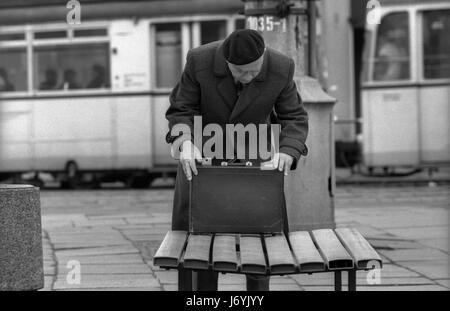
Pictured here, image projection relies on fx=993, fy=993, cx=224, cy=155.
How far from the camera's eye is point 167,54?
56.1ft

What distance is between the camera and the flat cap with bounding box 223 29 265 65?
462 cm

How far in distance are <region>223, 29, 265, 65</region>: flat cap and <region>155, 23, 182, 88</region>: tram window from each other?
12.3m

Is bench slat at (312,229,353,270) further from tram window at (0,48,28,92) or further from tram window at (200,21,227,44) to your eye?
tram window at (0,48,28,92)

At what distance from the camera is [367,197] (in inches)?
591

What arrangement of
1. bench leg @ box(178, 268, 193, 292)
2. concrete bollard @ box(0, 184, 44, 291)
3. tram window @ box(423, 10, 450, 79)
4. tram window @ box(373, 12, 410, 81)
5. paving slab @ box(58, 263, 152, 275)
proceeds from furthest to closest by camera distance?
1. tram window @ box(373, 12, 410, 81)
2. tram window @ box(423, 10, 450, 79)
3. paving slab @ box(58, 263, 152, 275)
4. concrete bollard @ box(0, 184, 44, 291)
5. bench leg @ box(178, 268, 193, 292)

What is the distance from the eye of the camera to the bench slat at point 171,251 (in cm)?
428

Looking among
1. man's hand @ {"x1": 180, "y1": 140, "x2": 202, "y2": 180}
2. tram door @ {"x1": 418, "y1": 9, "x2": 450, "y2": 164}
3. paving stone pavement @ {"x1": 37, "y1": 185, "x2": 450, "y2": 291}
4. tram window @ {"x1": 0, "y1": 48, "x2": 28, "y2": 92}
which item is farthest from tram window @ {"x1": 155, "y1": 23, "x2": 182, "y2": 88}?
man's hand @ {"x1": 180, "y1": 140, "x2": 202, "y2": 180}

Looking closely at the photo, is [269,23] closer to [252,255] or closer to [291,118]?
[291,118]

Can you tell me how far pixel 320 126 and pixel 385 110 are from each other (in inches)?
346

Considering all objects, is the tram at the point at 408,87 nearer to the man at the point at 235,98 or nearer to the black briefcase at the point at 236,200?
the man at the point at 235,98

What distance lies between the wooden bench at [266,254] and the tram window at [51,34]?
1281cm

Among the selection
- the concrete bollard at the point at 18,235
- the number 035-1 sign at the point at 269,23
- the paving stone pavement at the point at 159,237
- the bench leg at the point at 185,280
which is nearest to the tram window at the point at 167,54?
the paving stone pavement at the point at 159,237
